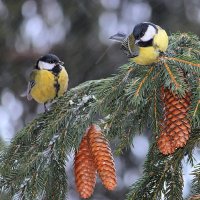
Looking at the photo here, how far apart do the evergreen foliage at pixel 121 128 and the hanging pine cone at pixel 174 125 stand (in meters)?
0.03

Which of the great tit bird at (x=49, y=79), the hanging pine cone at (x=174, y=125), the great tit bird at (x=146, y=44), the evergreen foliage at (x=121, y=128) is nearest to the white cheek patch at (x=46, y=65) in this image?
the great tit bird at (x=49, y=79)

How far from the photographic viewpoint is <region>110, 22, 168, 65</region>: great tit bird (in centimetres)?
183

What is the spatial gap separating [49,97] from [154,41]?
4.42ft

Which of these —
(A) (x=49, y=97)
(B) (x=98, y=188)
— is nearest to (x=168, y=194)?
(A) (x=49, y=97)

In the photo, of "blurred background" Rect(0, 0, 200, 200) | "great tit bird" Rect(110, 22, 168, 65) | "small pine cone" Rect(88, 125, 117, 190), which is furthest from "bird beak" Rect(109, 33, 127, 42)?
"blurred background" Rect(0, 0, 200, 200)

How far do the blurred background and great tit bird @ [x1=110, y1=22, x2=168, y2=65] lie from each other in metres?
2.15

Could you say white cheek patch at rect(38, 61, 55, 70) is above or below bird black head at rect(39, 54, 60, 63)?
below

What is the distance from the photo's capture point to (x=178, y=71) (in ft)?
5.50

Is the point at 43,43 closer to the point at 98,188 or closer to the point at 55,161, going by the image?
the point at 98,188

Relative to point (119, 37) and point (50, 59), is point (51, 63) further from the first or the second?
point (119, 37)

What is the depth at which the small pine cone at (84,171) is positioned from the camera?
1.70 metres

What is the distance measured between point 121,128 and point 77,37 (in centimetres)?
261

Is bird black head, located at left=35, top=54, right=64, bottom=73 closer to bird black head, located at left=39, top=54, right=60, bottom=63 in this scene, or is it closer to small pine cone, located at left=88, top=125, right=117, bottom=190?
bird black head, located at left=39, top=54, right=60, bottom=63

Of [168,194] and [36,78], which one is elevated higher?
[168,194]
